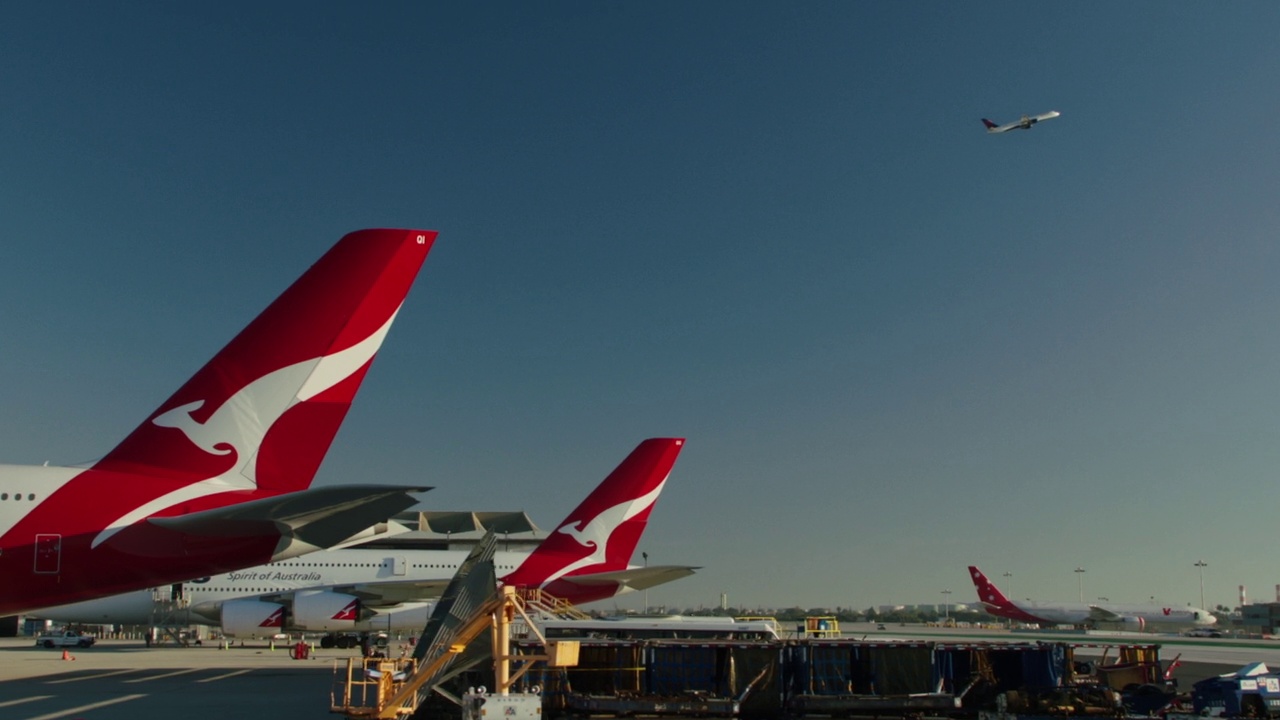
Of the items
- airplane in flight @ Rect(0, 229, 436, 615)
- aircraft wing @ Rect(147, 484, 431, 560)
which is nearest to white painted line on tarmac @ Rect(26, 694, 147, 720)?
airplane in flight @ Rect(0, 229, 436, 615)

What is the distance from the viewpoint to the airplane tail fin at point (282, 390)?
11953mm

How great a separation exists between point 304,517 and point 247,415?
2.46 metres

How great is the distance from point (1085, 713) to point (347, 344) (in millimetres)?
11868

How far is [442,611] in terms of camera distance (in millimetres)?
11094

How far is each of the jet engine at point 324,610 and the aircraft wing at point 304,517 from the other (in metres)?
23.0

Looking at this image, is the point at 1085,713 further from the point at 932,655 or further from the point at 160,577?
the point at 160,577

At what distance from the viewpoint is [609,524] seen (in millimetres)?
31844

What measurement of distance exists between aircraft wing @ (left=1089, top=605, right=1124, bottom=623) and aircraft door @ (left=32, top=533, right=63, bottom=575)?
84.4m

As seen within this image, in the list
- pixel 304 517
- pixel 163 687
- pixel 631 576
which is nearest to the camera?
pixel 304 517

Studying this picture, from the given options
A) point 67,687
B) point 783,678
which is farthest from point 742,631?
point 67,687

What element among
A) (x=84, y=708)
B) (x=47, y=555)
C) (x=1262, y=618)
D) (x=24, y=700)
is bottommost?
(x=1262, y=618)

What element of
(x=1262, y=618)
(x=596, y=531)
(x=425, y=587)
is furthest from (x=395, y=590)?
(x=1262, y=618)

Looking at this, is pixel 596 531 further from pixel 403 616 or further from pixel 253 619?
pixel 253 619

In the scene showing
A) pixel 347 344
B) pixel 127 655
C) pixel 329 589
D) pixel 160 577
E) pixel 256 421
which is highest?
pixel 347 344
